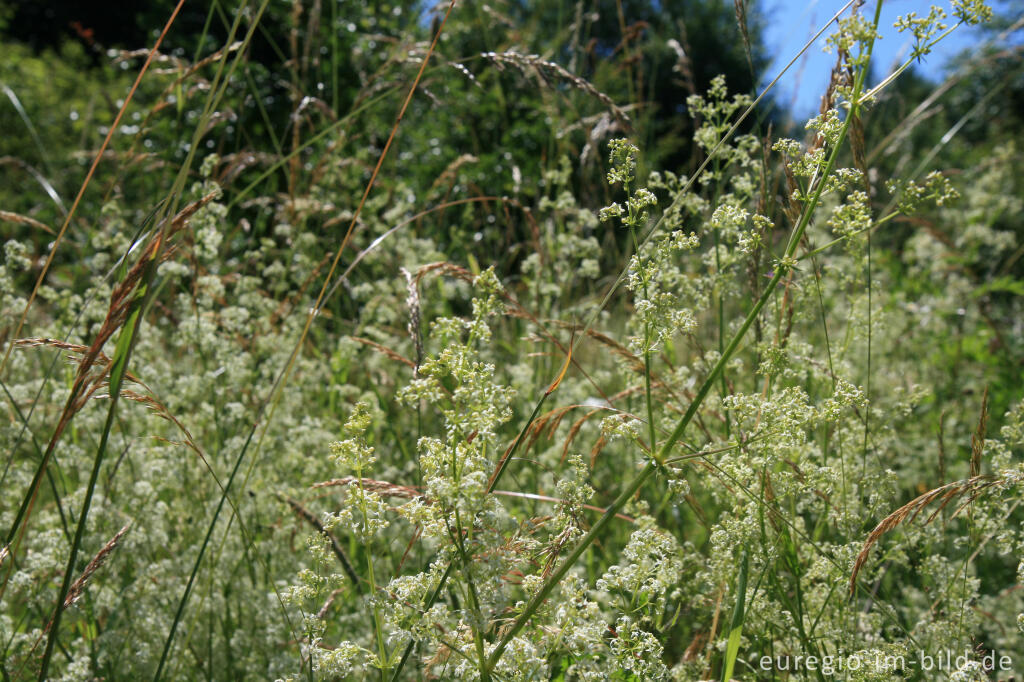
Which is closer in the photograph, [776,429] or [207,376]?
[776,429]


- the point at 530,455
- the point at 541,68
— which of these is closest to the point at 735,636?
the point at 530,455

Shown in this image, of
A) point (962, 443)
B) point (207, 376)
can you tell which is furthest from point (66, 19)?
point (962, 443)

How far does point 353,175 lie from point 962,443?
323 centimetres

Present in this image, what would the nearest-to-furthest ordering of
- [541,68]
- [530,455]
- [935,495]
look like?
1. [935,495]
2. [541,68]
3. [530,455]

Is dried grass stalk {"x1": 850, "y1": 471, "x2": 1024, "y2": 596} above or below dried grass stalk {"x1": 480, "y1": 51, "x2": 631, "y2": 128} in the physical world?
below

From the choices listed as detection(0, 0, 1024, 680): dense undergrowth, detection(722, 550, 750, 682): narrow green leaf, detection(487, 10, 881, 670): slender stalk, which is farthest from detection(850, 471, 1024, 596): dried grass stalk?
detection(487, 10, 881, 670): slender stalk

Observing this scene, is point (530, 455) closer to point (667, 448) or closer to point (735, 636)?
point (735, 636)

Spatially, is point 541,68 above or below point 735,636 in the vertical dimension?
above

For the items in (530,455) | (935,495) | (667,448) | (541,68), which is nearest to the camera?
(667,448)

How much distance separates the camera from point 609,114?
2.53m

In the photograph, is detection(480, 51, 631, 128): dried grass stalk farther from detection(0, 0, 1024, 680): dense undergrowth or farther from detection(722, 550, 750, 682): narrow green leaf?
detection(722, 550, 750, 682): narrow green leaf

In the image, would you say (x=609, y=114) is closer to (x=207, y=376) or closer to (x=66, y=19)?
(x=207, y=376)

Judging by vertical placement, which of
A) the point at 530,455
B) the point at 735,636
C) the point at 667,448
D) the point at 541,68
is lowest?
the point at 735,636

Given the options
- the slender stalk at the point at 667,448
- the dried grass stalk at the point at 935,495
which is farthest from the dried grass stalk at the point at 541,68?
the dried grass stalk at the point at 935,495
